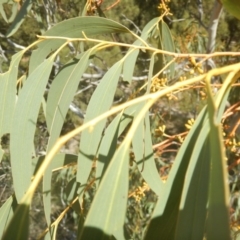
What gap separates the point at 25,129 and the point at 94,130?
0.48 ft

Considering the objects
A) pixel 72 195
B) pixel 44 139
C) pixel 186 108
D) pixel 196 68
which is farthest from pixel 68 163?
pixel 186 108

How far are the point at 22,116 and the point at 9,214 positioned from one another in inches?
10.0

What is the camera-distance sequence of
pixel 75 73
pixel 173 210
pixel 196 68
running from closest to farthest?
1. pixel 173 210
2. pixel 196 68
3. pixel 75 73

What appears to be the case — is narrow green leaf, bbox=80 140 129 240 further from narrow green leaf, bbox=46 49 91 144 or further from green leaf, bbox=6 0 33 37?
green leaf, bbox=6 0 33 37

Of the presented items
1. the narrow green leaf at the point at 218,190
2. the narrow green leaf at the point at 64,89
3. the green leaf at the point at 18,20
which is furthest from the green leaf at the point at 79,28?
the narrow green leaf at the point at 218,190

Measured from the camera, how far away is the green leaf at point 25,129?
35.0 inches

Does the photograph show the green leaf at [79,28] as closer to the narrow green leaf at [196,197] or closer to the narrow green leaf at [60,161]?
the narrow green leaf at [60,161]

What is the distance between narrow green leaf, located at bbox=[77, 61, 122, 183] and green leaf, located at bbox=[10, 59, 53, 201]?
0.11 metres

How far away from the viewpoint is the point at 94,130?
89cm

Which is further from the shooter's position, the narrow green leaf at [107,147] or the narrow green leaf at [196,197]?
the narrow green leaf at [107,147]

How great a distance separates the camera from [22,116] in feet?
3.01

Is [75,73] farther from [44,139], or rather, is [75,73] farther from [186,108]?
[186,108]

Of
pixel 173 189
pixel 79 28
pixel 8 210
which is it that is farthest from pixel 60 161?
pixel 173 189

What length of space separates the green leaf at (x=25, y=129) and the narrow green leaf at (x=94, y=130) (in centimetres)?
11
